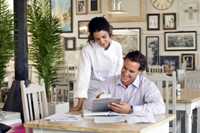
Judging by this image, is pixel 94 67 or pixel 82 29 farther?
pixel 82 29

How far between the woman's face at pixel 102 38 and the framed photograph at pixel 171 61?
10.7 feet

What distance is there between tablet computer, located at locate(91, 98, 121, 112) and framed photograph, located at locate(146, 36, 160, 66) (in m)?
3.76

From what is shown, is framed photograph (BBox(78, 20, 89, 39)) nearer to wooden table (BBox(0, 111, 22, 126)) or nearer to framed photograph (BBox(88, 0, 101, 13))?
framed photograph (BBox(88, 0, 101, 13))

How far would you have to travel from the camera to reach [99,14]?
7090 mm

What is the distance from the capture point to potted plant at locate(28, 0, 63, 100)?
5.09 metres

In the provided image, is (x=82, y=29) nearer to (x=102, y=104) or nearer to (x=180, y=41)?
(x=180, y=41)

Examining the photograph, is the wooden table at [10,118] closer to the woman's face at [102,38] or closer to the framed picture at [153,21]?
the woman's face at [102,38]

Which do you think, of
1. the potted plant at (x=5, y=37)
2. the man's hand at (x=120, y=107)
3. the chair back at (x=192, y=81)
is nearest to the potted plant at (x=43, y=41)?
the potted plant at (x=5, y=37)

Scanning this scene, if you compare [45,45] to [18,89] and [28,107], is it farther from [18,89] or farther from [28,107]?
[28,107]

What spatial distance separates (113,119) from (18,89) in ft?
5.32

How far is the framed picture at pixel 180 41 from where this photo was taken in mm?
6445

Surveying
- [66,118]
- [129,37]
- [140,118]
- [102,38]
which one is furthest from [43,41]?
[140,118]

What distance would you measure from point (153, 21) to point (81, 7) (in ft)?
→ 4.28

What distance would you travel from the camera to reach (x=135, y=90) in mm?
3148
